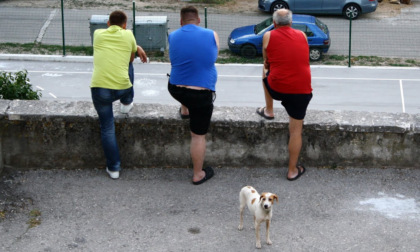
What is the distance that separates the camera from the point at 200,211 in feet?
18.2

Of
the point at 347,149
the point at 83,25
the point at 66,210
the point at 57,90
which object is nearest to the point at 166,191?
the point at 66,210

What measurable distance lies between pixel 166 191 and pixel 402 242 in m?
2.07

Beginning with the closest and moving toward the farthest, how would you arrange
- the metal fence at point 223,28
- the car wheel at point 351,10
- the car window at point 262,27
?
the car window at point 262,27 → the metal fence at point 223,28 → the car wheel at point 351,10

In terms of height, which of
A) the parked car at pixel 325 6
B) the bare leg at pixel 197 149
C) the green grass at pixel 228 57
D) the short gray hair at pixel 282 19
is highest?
the short gray hair at pixel 282 19

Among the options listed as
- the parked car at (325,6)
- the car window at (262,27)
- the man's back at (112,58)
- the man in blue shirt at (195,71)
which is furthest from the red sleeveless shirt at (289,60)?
the parked car at (325,6)

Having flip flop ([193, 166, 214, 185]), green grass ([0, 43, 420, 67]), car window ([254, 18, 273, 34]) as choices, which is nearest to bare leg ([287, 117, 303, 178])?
flip flop ([193, 166, 214, 185])

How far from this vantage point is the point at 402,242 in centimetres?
505

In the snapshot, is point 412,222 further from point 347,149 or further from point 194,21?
point 194,21

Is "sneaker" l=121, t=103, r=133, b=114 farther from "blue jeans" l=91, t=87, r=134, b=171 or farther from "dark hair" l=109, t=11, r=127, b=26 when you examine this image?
"dark hair" l=109, t=11, r=127, b=26

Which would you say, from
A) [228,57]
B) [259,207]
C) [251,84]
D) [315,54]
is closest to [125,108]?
[259,207]

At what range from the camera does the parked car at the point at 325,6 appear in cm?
2556

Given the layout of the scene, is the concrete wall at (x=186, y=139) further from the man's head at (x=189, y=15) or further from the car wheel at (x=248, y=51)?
the car wheel at (x=248, y=51)

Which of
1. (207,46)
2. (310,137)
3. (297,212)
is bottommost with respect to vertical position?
(297,212)

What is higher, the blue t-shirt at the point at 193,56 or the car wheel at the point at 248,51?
the blue t-shirt at the point at 193,56
